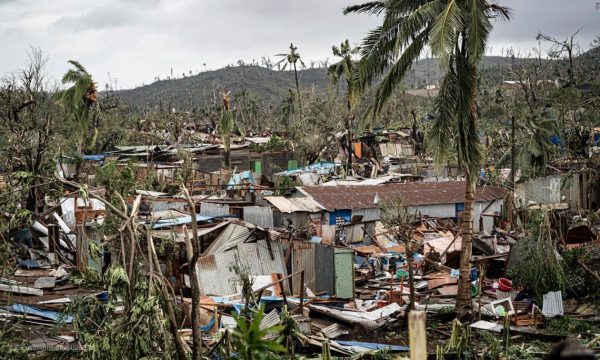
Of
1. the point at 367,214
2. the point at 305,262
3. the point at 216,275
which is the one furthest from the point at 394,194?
the point at 216,275

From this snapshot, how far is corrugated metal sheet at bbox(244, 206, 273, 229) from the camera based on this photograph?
2162 centimetres

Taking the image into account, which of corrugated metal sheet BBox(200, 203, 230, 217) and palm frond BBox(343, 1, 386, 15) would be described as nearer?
palm frond BBox(343, 1, 386, 15)

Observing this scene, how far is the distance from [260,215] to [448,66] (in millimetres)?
10188

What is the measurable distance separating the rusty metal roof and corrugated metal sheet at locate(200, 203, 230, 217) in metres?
3.48

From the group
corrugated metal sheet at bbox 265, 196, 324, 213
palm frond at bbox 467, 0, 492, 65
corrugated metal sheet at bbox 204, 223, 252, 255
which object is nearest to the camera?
palm frond at bbox 467, 0, 492, 65

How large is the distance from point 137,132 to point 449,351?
3693cm

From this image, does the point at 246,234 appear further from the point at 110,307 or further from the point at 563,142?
the point at 563,142

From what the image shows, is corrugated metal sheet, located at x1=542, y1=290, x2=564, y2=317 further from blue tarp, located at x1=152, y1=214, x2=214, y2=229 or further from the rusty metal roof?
blue tarp, located at x1=152, y1=214, x2=214, y2=229

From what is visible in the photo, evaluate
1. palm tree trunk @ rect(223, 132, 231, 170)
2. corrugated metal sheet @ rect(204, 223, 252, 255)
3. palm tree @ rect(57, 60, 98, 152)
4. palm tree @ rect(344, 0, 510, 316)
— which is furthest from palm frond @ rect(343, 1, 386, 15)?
palm tree trunk @ rect(223, 132, 231, 170)

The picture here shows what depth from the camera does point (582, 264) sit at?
47.9 ft

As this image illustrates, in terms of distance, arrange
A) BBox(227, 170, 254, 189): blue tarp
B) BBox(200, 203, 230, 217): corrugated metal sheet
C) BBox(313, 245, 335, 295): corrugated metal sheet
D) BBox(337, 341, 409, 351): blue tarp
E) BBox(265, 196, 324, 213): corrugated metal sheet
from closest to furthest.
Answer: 1. BBox(337, 341, 409, 351): blue tarp
2. BBox(313, 245, 335, 295): corrugated metal sheet
3. BBox(265, 196, 324, 213): corrugated metal sheet
4. BBox(200, 203, 230, 217): corrugated metal sheet
5. BBox(227, 170, 254, 189): blue tarp

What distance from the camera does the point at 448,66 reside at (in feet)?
43.1

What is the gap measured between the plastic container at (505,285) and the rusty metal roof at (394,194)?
298 inches

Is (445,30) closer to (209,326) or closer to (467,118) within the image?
(467,118)
